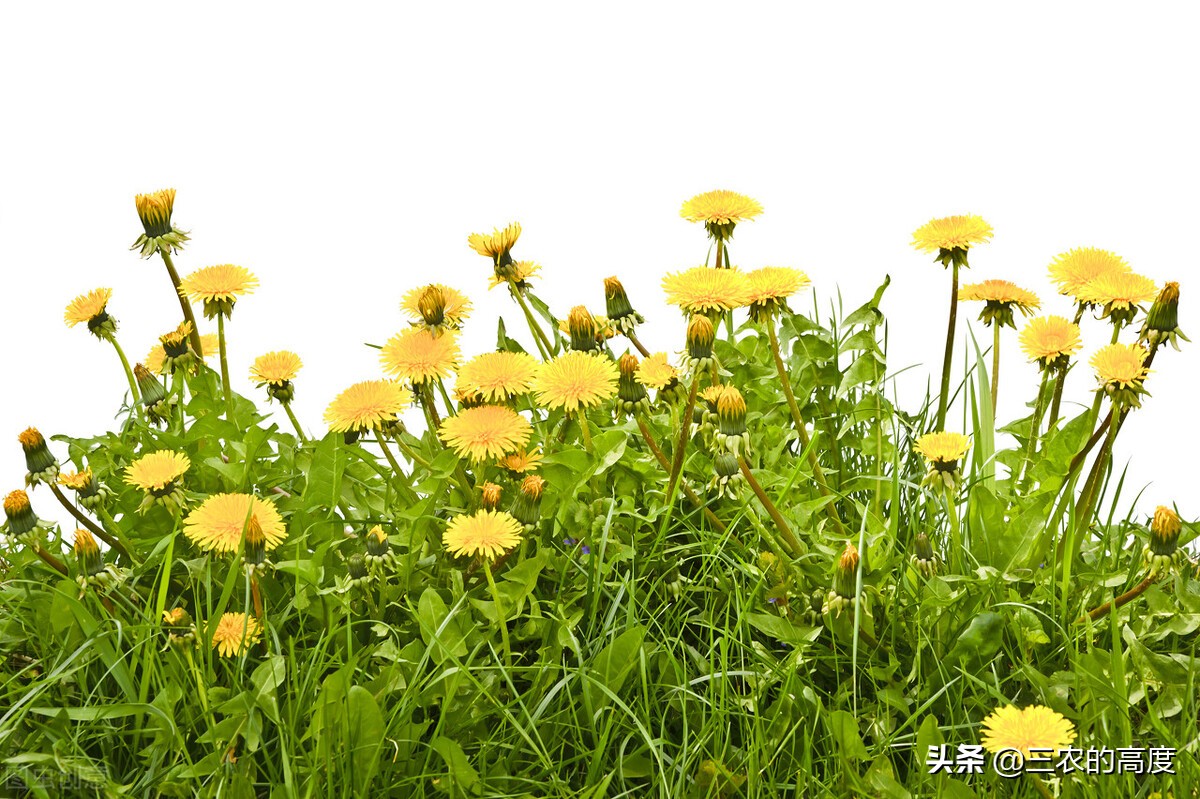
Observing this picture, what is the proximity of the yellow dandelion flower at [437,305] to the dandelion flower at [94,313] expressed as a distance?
0.83 metres

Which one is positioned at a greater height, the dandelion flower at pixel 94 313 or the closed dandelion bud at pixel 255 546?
the dandelion flower at pixel 94 313

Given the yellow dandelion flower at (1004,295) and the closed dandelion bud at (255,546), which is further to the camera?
the yellow dandelion flower at (1004,295)

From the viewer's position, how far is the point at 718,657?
112 inches

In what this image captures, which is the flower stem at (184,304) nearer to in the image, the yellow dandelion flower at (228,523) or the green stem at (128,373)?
the green stem at (128,373)

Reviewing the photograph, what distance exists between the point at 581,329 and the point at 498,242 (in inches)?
15.2

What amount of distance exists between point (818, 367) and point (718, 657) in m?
1.11

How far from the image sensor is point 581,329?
9.41 ft

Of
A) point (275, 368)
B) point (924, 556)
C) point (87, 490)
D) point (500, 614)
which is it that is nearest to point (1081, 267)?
point (924, 556)

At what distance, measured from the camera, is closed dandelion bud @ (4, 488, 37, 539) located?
283 cm

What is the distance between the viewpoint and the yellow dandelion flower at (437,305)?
9.35ft

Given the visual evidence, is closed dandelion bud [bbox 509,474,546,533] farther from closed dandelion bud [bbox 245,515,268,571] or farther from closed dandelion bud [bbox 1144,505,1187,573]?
closed dandelion bud [bbox 1144,505,1187,573]

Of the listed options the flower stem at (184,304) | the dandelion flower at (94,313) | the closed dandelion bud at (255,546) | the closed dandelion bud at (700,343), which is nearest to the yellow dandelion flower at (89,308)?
the dandelion flower at (94,313)

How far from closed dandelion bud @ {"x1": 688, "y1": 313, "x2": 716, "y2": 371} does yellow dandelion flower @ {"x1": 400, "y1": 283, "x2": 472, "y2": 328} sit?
0.62 metres

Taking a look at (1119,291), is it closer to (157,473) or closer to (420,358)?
(420,358)
